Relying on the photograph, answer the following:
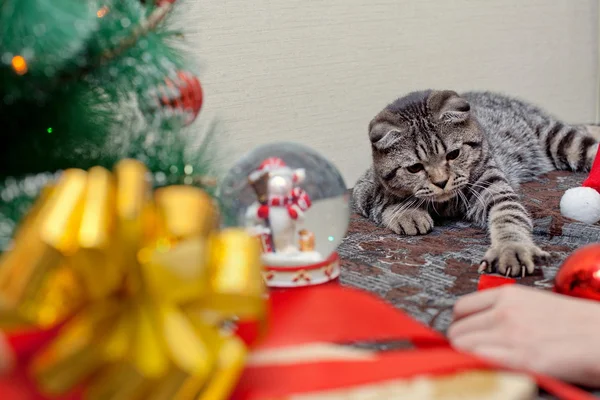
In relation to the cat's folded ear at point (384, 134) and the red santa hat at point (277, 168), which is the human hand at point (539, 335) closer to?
the red santa hat at point (277, 168)

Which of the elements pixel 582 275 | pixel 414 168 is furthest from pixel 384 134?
pixel 582 275

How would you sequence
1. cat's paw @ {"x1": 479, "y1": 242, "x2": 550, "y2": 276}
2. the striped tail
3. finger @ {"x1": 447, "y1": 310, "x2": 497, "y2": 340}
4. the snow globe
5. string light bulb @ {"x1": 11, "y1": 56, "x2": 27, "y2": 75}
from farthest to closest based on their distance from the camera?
1. the striped tail
2. cat's paw @ {"x1": 479, "y1": 242, "x2": 550, "y2": 276}
3. the snow globe
4. finger @ {"x1": 447, "y1": 310, "x2": 497, "y2": 340}
5. string light bulb @ {"x1": 11, "y1": 56, "x2": 27, "y2": 75}

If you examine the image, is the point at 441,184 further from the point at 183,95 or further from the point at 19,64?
the point at 19,64

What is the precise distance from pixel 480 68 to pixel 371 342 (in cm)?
167

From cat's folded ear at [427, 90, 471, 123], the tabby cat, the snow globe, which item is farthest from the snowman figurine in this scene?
cat's folded ear at [427, 90, 471, 123]

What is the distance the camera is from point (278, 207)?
2.61 ft

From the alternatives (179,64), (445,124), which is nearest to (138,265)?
(179,64)

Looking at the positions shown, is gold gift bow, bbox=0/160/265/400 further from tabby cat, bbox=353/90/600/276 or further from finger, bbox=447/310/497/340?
tabby cat, bbox=353/90/600/276

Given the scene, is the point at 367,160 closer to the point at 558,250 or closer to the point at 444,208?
the point at 444,208

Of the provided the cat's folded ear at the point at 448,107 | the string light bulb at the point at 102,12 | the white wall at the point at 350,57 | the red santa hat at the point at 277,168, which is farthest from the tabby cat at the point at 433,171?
the string light bulb at the point at 102,12

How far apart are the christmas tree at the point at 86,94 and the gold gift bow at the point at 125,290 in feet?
0.40

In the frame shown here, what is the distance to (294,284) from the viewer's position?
78 cm

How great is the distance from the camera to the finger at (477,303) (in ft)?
2.01

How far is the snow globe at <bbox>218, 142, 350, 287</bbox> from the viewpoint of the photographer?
30.8 inches
